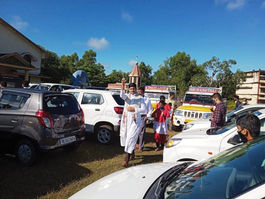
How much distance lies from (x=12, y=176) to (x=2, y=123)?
121 centimetres

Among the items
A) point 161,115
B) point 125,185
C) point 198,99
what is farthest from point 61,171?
point 198,99

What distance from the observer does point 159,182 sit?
6.01 feet

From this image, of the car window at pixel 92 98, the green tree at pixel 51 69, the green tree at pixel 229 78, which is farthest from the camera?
the green tree at pixel 229 78

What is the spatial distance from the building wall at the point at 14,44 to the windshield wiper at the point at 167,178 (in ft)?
65.1

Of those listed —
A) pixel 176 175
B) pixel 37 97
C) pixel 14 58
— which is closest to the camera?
pixel 176 175

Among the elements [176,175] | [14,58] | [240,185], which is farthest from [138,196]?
[14,58]

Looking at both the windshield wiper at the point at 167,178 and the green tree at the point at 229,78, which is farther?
the green tree at the point at 229,78

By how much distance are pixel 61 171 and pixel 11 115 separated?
64.3 inches

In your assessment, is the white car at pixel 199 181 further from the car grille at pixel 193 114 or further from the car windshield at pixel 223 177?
the car grille at pixel 193 114

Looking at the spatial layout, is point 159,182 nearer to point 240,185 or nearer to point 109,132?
point 240,185

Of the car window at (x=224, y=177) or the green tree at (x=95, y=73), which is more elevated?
the green tree at (x=95, y=73)

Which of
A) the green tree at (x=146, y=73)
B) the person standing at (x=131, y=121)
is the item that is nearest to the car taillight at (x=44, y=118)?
the person standing at (x=131, y=121)

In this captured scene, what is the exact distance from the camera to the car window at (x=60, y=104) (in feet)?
13.3

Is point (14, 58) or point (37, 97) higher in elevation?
point (14, 58)
